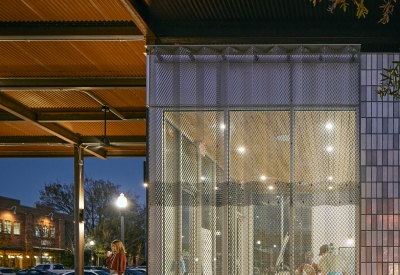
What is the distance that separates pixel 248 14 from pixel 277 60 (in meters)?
0.81

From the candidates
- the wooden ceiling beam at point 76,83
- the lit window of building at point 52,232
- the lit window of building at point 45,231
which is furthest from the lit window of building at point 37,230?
the wooden ceiling beam at point 76,83

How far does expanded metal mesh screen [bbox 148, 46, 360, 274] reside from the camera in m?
9.92

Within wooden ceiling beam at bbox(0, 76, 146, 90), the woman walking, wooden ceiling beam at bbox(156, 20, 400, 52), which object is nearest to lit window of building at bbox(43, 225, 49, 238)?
the woman walking

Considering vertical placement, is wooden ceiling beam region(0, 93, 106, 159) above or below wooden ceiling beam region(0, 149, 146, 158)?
above

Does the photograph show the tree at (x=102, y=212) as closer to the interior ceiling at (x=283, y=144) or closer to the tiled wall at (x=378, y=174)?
the interior ceiling at (x=283, y=144)

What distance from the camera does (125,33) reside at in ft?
36.3

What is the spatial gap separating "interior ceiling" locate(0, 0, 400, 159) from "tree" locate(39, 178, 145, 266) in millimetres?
43462

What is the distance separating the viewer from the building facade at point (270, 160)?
9930mm

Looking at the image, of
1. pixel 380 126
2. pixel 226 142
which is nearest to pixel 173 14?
pixel 226 142

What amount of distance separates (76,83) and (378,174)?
7.43 meters

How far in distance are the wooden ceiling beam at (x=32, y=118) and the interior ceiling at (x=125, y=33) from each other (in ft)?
1.97

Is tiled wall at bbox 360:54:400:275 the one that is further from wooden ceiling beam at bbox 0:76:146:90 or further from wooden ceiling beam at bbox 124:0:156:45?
wooden ceiling beam at bbox 0:76:146:90

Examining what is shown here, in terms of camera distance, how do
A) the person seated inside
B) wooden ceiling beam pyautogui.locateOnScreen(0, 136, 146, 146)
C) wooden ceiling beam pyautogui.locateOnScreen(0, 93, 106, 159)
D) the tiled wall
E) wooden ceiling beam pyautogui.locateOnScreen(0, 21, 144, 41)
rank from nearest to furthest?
the person seated inside → the tiled wall → wooden ceiling beam pyautogui.locateOnScreen(0, 21, 144, 41) → wooden ceiling beam pyautogui.locateOnScreen(0, 93, 106, 159) → wooden ceiling beam pyautogui.locateOnScreen(0, 136, 146, 146)

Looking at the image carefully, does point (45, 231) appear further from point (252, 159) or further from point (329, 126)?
point (329, 126)
